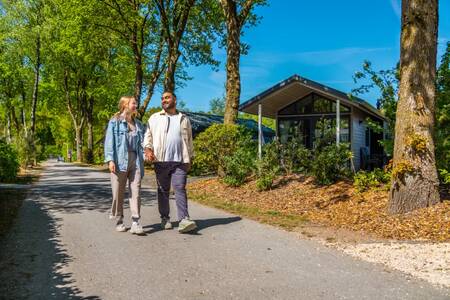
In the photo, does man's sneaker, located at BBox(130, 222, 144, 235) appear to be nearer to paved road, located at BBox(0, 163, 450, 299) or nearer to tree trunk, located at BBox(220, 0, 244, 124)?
paved road, located at BBox(0, 163, 450, 299)

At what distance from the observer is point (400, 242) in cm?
599

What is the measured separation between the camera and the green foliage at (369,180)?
9.62 meters

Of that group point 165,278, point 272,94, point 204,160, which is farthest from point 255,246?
point 272,94

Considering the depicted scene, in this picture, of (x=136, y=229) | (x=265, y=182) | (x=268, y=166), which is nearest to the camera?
(x=136, y=229)

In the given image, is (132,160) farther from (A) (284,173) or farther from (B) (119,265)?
(A) (284,173)

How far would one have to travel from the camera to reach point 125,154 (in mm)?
6188

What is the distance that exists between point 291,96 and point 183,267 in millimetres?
18504

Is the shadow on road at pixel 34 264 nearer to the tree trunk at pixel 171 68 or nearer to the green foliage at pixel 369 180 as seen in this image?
the green foliage at pixel 369 180

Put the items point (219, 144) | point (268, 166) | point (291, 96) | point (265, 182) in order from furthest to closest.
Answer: point (291, 96)
point (219, 144)
point (268, 166)
point (265, 182)

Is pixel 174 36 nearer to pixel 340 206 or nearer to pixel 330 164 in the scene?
pixel 330 164

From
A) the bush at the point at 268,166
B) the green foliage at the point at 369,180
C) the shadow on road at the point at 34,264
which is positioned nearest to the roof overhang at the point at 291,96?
the bush at the point at 268,166

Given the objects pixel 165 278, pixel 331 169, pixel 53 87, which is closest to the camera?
pixel 165 278

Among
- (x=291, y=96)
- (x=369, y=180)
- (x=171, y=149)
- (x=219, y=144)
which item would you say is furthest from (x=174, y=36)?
(x=171, y=149)

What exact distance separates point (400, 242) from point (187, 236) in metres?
2.97
